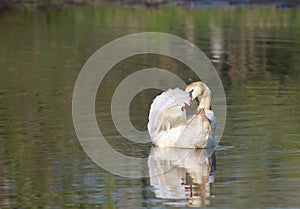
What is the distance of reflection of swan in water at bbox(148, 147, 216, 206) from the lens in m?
9.20

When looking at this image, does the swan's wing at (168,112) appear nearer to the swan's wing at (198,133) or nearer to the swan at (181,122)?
the swan at (181,122)

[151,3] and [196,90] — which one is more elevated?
[196,90]

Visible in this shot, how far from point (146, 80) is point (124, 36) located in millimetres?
8562

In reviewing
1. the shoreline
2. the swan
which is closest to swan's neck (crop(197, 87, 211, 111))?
the swan

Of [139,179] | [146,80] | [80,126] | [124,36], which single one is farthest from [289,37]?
[139,179]

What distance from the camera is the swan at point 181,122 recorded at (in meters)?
11.3

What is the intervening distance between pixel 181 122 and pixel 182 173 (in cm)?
134

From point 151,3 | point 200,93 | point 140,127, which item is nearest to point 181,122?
point 200,93

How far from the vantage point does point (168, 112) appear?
11547 mm

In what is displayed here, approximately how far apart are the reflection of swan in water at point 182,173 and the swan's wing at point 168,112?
27cm

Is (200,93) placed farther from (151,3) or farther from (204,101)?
(151,3)

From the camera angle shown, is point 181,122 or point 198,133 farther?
point 181,122

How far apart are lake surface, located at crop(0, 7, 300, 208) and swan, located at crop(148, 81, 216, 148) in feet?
0.61

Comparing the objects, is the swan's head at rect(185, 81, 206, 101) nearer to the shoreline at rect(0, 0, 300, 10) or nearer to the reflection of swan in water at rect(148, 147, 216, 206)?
the reflection of swan in water at rect(148, 147, 216, 206)
